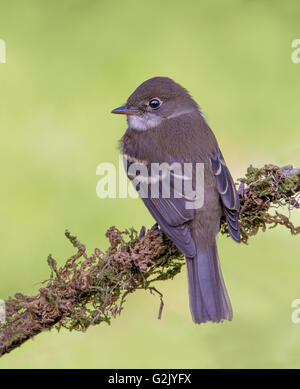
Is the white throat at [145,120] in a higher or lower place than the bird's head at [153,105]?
lower

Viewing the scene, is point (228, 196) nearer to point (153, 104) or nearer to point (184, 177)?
point (184, 177)

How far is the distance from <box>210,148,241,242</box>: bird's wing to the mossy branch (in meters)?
0.04

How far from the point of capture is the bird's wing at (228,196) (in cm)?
329

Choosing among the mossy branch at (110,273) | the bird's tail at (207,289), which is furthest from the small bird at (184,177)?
the mossy branch at (110,273)

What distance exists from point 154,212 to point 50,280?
0.93 metres

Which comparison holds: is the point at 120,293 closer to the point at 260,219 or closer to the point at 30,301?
the point at 30,301

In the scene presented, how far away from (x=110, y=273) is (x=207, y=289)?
79 centimetres

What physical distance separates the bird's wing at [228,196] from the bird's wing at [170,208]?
225mm

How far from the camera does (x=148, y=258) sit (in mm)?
2971

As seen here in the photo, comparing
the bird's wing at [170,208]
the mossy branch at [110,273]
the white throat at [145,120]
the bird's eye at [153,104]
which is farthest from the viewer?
the bird's eye at [153,104]

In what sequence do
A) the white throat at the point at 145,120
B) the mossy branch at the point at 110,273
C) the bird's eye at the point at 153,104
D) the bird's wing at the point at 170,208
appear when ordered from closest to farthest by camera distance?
the mossy branch at the point at 110,273 → the bird's wing at the point at 170,208 → the white throat at the point at 145,120 → the bird's eye at the point at 153,104

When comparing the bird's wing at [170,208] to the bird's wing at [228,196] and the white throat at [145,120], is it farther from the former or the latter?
the white throat at [145,120]

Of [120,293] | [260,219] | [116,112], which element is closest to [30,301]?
[120,293]

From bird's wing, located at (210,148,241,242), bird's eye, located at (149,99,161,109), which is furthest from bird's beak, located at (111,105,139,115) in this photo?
bird's wing, located at (210,148,241,242)
